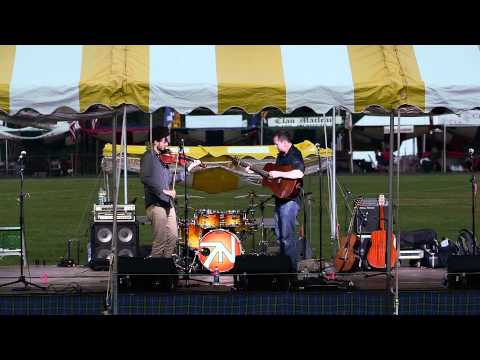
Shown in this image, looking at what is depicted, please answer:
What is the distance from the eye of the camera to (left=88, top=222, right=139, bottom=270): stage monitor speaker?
44.7ft

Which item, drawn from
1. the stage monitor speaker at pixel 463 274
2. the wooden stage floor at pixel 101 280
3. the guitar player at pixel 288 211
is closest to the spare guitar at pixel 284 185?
the guitar player at pixel 288 211

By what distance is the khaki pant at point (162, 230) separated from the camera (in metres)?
12.5

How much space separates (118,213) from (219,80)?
4044mm

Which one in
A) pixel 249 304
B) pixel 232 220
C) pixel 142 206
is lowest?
pixel 249 304

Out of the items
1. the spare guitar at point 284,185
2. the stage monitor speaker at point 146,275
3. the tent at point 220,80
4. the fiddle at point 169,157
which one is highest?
the tent at point 220,80

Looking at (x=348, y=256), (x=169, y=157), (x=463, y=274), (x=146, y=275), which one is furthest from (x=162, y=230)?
(x=463, y=274)

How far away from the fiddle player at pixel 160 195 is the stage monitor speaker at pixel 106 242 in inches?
42.4

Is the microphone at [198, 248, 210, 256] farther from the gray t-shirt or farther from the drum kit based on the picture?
the gray t-shirt

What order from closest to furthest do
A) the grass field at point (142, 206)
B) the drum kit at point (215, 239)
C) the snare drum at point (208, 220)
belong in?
the drum kit at point (215, 239) → the snare drum at point (208, 220) → the grass field at point (142, 206)

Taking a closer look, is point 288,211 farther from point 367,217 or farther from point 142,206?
point 142,206

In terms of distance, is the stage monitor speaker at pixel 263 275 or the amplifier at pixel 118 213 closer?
the stage monitor speaker at pixel 263 275

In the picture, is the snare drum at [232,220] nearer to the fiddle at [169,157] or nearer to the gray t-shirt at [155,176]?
the fiddle at [169,157]

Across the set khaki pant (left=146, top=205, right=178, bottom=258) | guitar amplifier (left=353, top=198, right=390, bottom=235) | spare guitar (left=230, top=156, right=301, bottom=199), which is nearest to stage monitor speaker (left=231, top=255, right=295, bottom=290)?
spare guitar (left=230, top=156, right=301, bottom=199)

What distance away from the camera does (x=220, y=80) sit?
10.2 m
